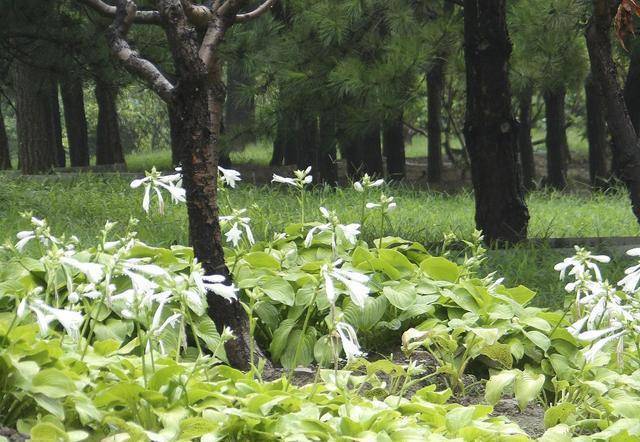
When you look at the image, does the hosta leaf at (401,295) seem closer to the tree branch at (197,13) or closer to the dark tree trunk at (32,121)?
the tree branch at (197,13)

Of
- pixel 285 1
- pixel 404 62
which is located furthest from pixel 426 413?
pixel 285 1

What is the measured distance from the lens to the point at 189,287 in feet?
8.16

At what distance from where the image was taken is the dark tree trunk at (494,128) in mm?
6988

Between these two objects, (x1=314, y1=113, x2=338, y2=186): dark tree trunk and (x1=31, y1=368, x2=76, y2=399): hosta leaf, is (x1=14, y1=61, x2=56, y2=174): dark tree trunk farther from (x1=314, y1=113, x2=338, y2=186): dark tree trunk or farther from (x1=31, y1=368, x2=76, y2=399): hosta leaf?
(x1=31, y1=368, x2=76, y2=399): hosta leaf

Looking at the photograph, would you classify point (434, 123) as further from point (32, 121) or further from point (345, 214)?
point (345, 214)

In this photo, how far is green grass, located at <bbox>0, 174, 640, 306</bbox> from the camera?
6.21 metres

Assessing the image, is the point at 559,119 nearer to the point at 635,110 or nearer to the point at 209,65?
the point at 635,110

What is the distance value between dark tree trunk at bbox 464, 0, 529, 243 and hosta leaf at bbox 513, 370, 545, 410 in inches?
150

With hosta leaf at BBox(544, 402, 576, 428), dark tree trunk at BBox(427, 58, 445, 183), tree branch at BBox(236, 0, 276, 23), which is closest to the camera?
hosta leaf at BBox(544, 402, 576, 428)

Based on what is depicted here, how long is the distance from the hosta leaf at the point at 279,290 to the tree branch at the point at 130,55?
75 cm

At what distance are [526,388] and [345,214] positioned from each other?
15.8 feet

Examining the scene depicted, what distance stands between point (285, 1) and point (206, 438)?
9.88 metres

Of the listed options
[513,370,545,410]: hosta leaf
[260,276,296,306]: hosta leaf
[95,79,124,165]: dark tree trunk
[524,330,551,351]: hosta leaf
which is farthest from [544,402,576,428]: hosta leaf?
[95,79,124,165]: dark tree trunk

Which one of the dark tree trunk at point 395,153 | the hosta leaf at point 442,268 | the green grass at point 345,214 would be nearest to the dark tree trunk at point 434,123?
the dark tree trunk at point 395,153
